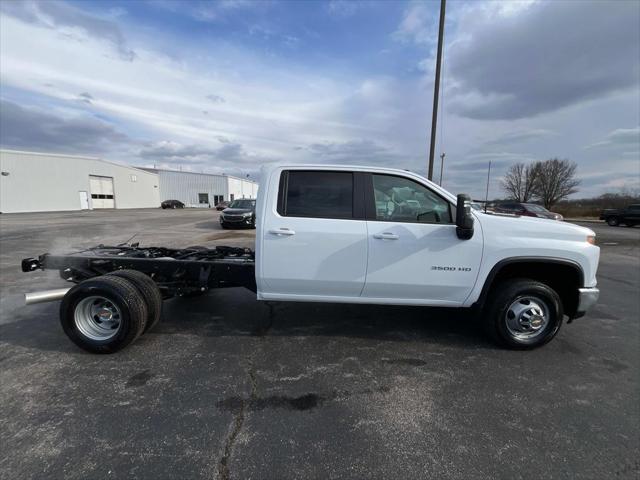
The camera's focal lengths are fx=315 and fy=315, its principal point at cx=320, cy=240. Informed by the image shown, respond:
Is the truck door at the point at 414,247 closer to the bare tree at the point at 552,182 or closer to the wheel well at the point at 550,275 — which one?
the wheel well at the point at 550,275

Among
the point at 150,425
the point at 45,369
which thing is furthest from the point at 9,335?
the point at 150,425

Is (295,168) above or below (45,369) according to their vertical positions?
above

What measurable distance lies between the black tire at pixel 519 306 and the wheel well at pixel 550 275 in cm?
13

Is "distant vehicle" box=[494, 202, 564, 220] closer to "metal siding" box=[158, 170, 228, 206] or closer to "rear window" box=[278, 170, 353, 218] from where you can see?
"rear window" box=[278, 170, 353, 218]

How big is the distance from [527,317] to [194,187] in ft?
228

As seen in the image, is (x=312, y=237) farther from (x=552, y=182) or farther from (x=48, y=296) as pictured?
(x=552, y=182)

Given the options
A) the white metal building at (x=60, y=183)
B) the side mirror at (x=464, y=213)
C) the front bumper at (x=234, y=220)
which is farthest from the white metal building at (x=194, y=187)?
the side mirror at (x=464, y=213)

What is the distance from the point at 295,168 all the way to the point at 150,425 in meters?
2.71

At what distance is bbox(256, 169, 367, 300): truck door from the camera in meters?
3.33

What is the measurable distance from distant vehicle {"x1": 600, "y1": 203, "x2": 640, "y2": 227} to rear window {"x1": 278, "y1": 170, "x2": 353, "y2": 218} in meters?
30.7

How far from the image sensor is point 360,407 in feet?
8.72

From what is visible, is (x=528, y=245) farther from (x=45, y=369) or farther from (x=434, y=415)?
(x=45, y=369)

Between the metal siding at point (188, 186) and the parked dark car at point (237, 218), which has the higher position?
the metal siding at point (188, 186)

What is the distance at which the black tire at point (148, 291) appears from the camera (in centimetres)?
354
